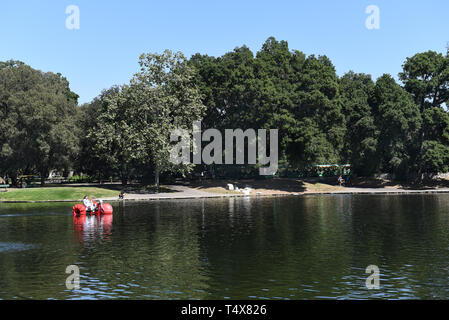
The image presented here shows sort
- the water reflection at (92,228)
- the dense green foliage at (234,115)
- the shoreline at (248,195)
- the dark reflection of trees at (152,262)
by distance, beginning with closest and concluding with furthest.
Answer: the dark reflection of trees at (152,262)
the water reflection at (92,228)
the shoreline at (248,195)
the dense green foliage at (234,115)

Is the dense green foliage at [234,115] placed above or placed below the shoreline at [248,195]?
above

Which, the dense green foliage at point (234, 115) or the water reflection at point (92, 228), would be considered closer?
the water reflection at point (92, 228)

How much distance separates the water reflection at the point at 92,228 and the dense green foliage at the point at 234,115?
30.3 meters

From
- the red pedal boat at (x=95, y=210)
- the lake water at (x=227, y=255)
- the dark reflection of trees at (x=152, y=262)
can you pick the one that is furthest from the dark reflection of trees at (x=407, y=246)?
the red pedal boat at (x=95, y=210)

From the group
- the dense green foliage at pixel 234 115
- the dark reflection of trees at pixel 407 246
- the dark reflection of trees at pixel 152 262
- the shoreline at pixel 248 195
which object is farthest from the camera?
the dense green foliage at pixel 234 115

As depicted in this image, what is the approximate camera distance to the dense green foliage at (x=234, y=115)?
271 ft

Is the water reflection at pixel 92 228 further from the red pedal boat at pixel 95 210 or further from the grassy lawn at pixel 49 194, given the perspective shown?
the grassy lawn at pixel 49 194

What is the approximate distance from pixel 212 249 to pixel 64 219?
21610mm

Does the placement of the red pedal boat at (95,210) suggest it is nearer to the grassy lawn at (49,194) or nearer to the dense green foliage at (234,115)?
the grassy lawn at (49,194)

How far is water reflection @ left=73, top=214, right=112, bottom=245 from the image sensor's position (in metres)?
35.1

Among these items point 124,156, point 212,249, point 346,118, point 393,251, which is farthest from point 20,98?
point 393,251

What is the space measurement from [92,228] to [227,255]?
16.2 m

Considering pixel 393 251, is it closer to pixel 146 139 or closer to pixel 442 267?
pixel 442 267

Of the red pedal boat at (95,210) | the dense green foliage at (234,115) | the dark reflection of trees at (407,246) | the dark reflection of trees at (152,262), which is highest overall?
the dense green foliage at (234,115)
